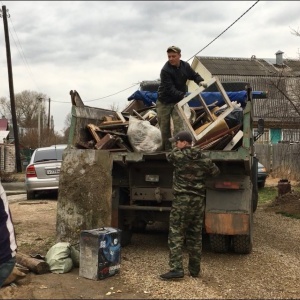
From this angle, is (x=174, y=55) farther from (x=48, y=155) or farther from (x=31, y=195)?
(x=31, y=195)

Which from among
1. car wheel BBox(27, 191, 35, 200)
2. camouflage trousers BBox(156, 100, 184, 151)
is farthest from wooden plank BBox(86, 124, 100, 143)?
car wheel BBox(27, 191, 35, 200)

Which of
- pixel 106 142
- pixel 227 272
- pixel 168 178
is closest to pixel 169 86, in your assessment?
pixel 106 142

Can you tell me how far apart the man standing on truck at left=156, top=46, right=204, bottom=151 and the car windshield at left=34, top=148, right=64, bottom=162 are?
6910 mm

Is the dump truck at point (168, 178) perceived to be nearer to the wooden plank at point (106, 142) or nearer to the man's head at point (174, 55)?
the wooden plank at point (106, 142)

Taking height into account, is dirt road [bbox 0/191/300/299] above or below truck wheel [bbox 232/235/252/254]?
below

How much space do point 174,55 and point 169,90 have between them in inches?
20.1

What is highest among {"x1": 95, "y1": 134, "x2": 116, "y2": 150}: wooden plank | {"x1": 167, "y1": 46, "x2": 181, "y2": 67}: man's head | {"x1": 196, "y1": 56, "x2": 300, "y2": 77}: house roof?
{"x1": 196, "y1": 56, "x2": 300, "y2": 77}: house roof

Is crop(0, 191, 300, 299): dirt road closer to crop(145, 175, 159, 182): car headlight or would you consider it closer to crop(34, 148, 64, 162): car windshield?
crop(145, 175, 159, 182): car headlight

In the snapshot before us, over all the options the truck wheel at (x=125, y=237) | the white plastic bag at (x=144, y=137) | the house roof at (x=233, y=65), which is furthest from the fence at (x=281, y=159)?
the white plastic bag at (x=144, y=137)

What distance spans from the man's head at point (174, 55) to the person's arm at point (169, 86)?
189 mm

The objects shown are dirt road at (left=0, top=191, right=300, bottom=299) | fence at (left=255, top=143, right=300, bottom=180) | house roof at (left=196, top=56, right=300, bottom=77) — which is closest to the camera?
Result: dirt road at (left=0, top=191, right=300, bottom=299)

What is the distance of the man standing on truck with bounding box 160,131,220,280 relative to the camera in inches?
211

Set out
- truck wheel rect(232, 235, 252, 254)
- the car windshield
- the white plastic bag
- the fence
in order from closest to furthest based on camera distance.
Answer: truck wheel rect(232, 235, 252, 254) → the white plastic bag → the car windshield → the fence

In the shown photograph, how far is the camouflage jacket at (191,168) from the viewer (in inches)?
212
